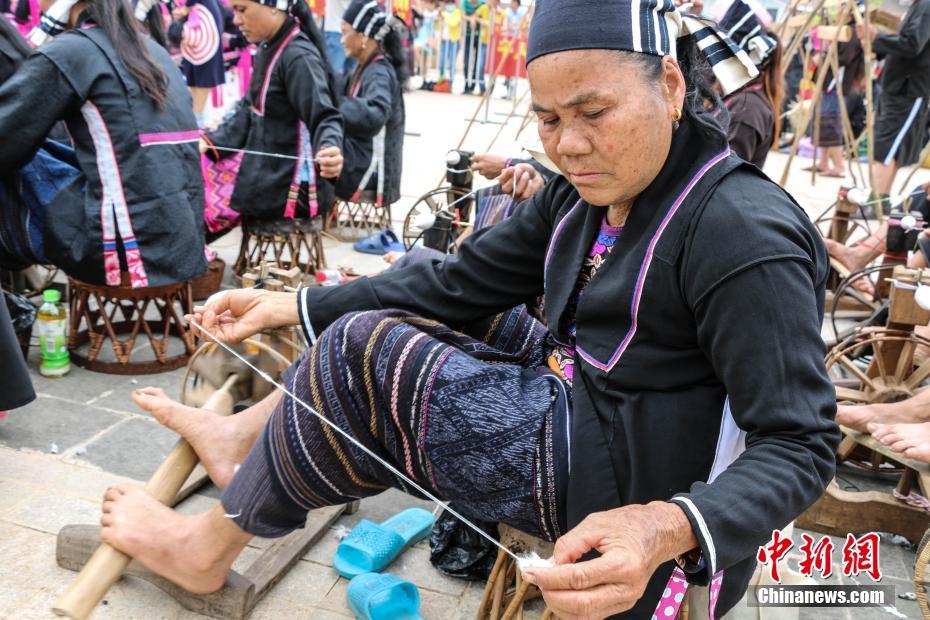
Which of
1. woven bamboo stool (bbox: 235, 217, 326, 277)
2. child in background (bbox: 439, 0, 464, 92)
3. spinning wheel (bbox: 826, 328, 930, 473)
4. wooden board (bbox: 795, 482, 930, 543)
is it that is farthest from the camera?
child in background (bbox: 439, 0, 464, 92)

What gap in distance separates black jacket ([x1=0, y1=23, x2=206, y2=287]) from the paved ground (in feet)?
1.61

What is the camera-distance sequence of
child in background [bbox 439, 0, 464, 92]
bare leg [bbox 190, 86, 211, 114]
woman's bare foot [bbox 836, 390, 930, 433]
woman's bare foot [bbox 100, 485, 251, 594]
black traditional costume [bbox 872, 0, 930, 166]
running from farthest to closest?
child in background [bbox 439, 0, 464, 92] < bare leg [bbox 190, 86, 211, 114] < black traditional costume [bbox 872, 0, 930, 166] < woman's bare foot [bbox 836, 390, 930, 433] < woman's bare foot [bbox 100, 485, 251, 594]

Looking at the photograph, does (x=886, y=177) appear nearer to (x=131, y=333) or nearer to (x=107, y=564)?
(x=131, y=333)

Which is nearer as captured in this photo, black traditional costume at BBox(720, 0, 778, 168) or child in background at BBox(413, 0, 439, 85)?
black traditional costume at BBox(720, 0, 778, 168)

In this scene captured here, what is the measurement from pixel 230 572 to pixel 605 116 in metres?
1.32

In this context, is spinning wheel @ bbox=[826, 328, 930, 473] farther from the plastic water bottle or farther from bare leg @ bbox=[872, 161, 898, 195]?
bare leg @ bbox=[872, 161, 898, 195]

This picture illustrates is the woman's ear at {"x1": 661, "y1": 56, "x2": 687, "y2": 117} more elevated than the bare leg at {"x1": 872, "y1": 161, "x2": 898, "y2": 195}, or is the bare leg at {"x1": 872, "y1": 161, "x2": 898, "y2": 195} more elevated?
the woman's ear at {"x1": 661, "y1": 56, "x2": 687, "y2": 117}

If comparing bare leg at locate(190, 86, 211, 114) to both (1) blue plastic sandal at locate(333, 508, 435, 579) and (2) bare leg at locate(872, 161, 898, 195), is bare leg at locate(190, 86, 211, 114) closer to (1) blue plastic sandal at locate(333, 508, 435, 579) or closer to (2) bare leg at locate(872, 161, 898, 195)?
(1) blue plastic sandal at locate(333, 508, 435, 579)

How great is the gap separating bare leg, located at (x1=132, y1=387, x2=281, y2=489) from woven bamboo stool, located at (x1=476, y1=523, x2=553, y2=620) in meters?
0.66

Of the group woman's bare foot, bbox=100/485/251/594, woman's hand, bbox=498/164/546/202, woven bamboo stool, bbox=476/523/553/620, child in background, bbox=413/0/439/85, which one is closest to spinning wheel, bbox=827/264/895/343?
woman's hand, bbox=498/164/546/202

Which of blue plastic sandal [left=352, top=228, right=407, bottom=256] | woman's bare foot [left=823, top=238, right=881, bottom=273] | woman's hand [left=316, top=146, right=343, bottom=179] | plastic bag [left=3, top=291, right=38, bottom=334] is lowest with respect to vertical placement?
blue plastic sandal [left=352, top=228, right=407, bottom=256]

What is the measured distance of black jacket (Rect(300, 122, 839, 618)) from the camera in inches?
43.7

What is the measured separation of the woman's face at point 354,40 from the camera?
187 inches

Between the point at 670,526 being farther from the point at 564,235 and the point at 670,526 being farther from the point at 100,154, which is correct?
the point at 100,154
